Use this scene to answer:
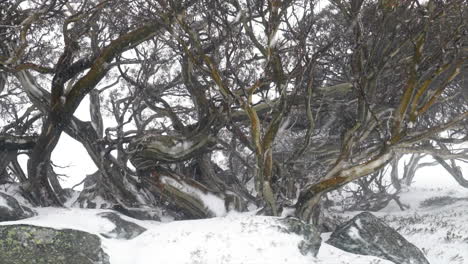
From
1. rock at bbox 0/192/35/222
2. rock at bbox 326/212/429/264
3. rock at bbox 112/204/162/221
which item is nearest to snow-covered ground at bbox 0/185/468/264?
rock at bbox 326/212/429/264

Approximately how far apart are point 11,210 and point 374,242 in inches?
279

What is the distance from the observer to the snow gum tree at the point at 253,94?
24.4 feet

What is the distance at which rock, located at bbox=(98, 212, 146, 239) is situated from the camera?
7.39 meters

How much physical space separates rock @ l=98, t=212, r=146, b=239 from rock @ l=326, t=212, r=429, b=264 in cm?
355

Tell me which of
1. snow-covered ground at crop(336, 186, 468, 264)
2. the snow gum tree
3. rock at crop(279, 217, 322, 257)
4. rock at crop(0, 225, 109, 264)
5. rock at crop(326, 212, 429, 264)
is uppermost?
the snow gum tree

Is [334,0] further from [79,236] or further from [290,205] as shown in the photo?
[79,236]

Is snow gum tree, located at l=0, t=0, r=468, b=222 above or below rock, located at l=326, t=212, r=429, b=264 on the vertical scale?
above

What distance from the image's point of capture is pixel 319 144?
34.4 ft

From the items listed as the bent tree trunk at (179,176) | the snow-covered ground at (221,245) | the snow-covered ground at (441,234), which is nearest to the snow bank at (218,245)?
the snow-covered ground at (221,245)

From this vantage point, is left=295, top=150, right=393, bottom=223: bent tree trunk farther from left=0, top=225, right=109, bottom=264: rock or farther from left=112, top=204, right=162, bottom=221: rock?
left=112, top=204, right=162, bottom=221: rock

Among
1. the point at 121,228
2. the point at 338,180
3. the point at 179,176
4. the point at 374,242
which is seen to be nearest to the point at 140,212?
the point at 179,176

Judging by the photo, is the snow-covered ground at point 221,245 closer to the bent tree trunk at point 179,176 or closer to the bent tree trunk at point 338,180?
the bent tree trunk at point 338,180

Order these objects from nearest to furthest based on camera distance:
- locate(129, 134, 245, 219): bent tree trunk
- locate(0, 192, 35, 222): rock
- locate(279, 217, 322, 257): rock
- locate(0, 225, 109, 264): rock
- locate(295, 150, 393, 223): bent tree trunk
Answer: locate(0, 225, 109, 264): rock
locate(279, 217, 322, 257): rock
locate(295, 150, 393, 223): bent tree trunk
locate(0, 192, 35, 222): rock
locate(129, 134, 245, 219): bent tree trunk

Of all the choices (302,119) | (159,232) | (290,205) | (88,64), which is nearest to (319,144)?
(302,119)
